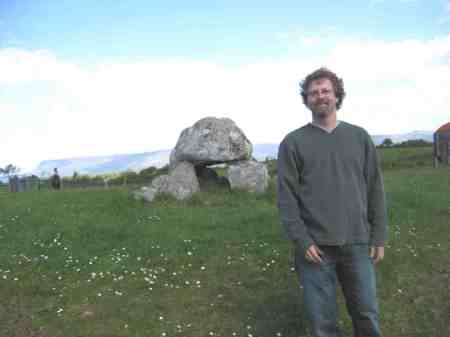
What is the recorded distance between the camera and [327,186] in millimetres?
4805

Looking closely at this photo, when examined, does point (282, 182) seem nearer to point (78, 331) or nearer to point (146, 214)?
point (78, 331)

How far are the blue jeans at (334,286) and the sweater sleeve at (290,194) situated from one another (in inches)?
14.0

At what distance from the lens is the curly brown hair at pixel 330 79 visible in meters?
5.14

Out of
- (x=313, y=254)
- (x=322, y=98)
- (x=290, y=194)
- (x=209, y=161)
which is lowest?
(x=313, y=254)

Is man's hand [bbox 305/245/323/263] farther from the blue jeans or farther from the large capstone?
the large capstone

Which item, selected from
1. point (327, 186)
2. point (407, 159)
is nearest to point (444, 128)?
point (407, 159)

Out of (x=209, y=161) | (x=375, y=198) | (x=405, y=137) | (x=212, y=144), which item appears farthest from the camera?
(x=405, y=137)

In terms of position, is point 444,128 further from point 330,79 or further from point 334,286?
point 334,286

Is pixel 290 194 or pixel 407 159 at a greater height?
pixel 290 194

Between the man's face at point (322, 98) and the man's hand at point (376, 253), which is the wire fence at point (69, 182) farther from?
the man's hand at point (376, 253)

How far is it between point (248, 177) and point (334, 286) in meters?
12.5

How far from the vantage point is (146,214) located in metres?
14.1

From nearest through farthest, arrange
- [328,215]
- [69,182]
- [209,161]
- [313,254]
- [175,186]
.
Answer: [313,254]
[328,215]
[175,186]
[209,161]
[69,182]

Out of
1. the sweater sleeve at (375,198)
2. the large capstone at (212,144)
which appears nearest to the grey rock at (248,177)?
the large capstone at (212,144)
